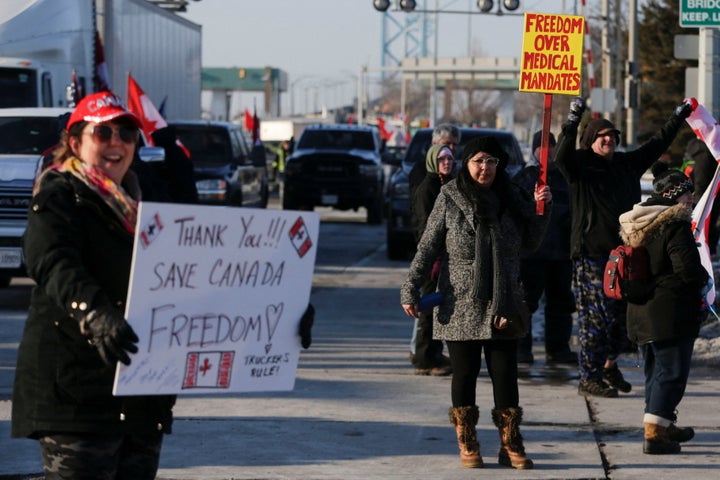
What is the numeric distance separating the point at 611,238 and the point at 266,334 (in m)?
5.10

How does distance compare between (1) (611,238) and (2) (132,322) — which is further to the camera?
(1) (611,238)

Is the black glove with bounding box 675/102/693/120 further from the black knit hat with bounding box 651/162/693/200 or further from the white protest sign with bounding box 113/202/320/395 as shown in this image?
the white protest sign with bounding box 113/202/320/395

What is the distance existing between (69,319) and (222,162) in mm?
16985

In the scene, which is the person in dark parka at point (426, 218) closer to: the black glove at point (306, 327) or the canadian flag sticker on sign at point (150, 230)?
the black glove at point (306, 327)

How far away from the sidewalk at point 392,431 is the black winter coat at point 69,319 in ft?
9.18

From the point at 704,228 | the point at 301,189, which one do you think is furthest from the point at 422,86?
the point at 704,228

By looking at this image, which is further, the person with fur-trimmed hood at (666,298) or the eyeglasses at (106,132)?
the person with fur-trimmed hood at (666,298)

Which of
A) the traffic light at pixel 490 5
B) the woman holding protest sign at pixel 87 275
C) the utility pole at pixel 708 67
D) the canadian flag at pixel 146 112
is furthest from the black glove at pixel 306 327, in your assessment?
the traffic light at pixel 490 5

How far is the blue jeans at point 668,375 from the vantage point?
26.6ft

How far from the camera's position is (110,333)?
4.43 meters

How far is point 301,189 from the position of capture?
28047mm

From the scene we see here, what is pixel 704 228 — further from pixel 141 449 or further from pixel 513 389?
pixel 141 449

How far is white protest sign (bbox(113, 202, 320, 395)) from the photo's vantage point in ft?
15.0

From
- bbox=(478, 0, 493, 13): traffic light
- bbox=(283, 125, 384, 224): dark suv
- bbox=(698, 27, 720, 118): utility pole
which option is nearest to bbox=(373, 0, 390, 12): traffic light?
bbox=(478, 0, 493, 13): traffic light
